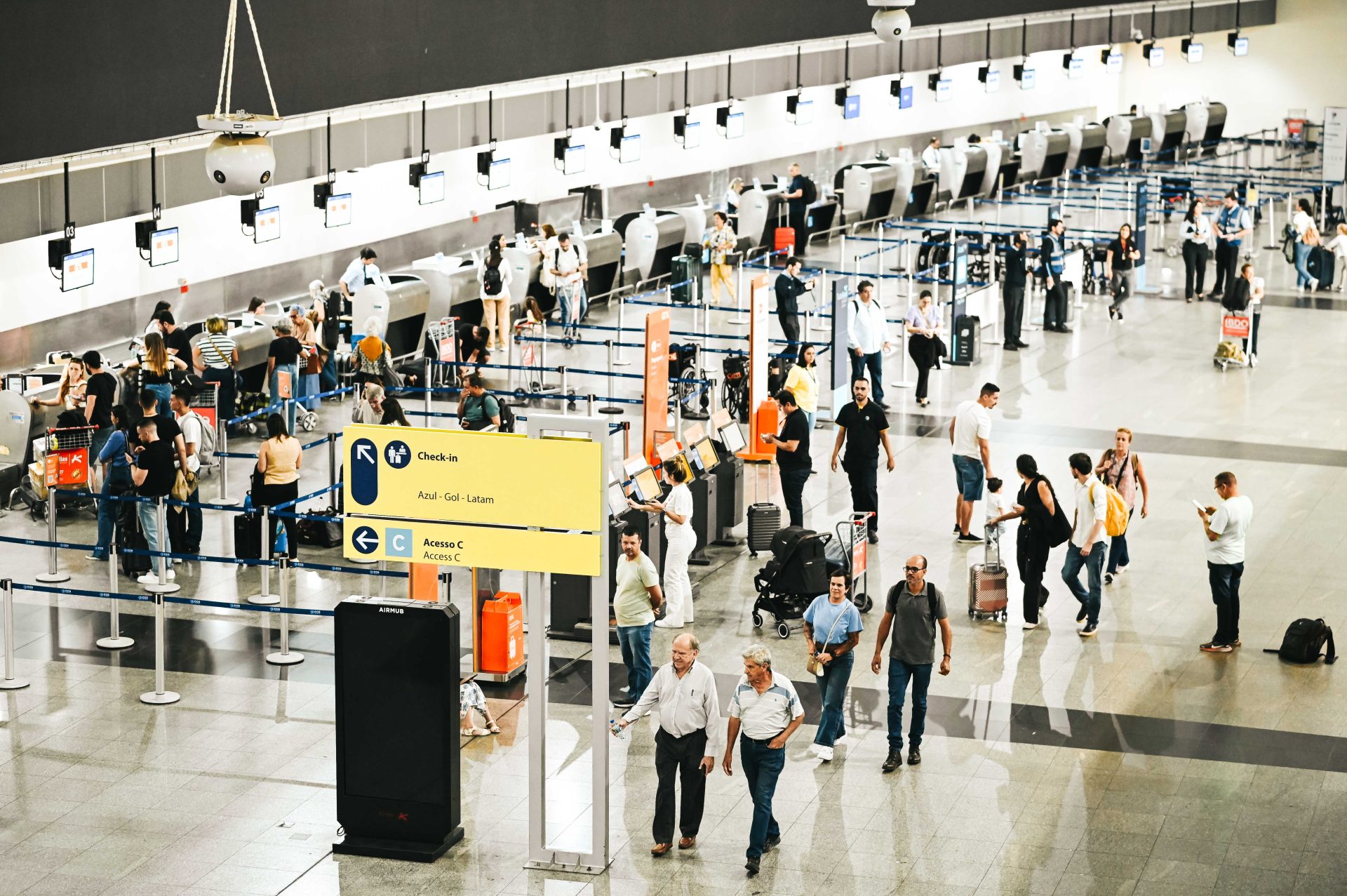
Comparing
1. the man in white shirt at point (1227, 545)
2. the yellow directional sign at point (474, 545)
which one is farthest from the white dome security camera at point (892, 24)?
the yellow directional sign at point (474, 545)

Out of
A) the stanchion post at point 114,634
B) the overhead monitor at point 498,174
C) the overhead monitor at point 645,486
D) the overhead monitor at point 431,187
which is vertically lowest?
the stanchion post at point 114,634

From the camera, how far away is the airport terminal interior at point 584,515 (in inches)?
373

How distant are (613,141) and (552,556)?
786 inches

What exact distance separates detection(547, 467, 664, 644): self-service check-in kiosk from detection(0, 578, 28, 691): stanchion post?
3740 millimetres

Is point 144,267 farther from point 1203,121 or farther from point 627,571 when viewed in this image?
point 1203,121

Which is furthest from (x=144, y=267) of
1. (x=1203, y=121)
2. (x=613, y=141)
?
(x=1203, y=121)

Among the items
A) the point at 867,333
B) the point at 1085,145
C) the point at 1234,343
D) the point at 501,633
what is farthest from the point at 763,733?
the point at 1085,145

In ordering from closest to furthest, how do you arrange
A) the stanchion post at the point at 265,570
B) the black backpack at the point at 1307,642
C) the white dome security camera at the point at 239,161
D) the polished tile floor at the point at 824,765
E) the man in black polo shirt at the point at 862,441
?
the white dome security camera at the point at 239,161 < the polished tile floor at the point at 824,765 < the black backpack at the point at 1307,642 < the stanchion post at the point at 265,570 < the man in black polo shirt at the point at 862,441

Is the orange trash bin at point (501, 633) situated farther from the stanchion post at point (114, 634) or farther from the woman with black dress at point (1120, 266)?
the woman with black dress at point (1120, 266)

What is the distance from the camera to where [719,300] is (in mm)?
28000

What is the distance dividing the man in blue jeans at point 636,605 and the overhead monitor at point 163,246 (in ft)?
34.1

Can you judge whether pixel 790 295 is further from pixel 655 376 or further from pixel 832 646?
pixel 832 646

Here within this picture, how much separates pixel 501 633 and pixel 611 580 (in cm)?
150

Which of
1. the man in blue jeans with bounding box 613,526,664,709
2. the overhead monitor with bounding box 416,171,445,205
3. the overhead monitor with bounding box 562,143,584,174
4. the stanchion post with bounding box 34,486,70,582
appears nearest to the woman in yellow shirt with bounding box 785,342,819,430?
the man in blue jeans with bounding box 613,526,664,709
